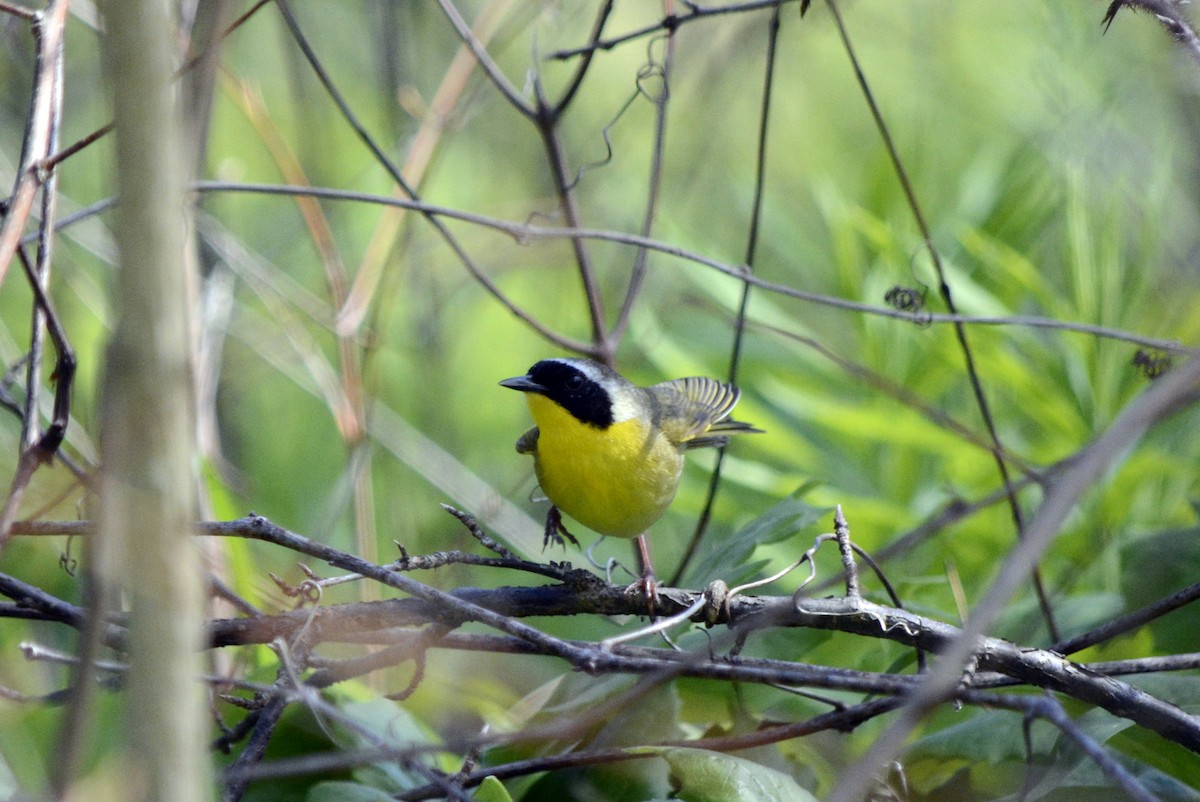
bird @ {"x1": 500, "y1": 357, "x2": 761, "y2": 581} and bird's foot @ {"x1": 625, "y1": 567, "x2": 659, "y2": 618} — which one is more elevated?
bird @ {"x1": 500, "y1": 357, "x2": 761, "y2": 581}

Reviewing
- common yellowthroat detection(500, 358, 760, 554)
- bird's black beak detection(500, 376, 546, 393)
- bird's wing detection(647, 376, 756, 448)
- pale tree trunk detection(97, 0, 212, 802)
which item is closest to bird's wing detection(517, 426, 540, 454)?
common yellowthroat detection(500, 358, 760, 554)

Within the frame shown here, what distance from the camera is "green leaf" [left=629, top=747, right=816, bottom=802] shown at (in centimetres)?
145

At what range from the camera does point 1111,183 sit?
3.53m

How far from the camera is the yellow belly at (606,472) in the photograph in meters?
2.41

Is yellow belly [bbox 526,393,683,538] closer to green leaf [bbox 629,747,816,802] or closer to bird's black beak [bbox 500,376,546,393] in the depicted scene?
bird's black beak [bbox 500,376,546,393]

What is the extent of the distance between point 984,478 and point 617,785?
172 cm

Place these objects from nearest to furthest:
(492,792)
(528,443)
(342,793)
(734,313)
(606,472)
Answer: (492,792), (342,793), (606,472), (528,443), (734,313)

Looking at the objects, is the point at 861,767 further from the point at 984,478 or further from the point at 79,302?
the point at 79,302

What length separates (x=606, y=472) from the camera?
7.98 ft

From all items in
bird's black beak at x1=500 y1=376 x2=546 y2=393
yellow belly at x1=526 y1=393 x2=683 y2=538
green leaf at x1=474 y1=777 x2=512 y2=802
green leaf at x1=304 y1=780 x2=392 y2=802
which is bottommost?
green leaf at x1=304 y1=780 x2=392 y2=802

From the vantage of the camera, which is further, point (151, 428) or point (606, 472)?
point (606, 472)

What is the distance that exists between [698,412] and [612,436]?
0.33 m

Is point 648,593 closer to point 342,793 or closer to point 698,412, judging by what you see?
point 342,793

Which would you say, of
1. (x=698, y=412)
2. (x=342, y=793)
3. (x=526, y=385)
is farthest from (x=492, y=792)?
(x=698, y=412)
